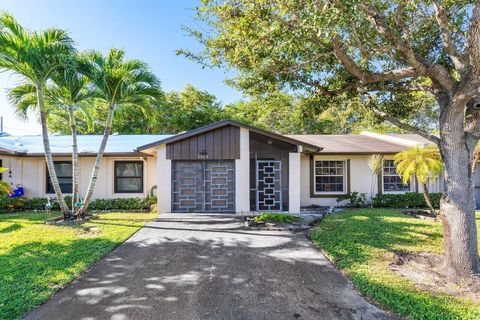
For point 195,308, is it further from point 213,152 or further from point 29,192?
point 29,192

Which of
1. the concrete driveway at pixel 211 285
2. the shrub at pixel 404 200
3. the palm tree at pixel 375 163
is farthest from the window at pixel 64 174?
the shrub at pixel 404 200

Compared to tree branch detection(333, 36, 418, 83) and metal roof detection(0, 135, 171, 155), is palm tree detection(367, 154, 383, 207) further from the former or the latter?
metal roof detection(0, 135, 171, 155)

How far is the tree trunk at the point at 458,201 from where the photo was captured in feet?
14.7

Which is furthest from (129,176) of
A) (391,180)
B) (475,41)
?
(391,180)

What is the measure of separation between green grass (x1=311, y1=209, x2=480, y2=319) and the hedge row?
7.82 meters

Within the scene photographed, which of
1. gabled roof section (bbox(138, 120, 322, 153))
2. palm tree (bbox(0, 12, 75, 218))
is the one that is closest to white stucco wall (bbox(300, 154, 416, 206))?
gabled roof section (bbox(138, 120, 322, 153))

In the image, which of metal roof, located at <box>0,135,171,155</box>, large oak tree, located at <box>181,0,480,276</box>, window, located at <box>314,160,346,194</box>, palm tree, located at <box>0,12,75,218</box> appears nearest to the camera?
large oak tree, located at <box>181,0,480,276</box>

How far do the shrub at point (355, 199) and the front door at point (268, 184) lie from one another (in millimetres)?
3551

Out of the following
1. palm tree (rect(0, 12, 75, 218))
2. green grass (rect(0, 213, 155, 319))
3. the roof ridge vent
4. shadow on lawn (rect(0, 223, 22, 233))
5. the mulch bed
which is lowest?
the mulch bed

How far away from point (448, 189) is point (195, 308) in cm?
487

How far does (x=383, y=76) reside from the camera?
537 cm

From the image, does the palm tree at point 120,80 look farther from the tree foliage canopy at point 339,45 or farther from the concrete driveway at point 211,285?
the concrete driveway at point 211,285

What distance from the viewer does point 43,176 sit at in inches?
486

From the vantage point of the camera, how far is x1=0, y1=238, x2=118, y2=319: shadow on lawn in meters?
3.72
